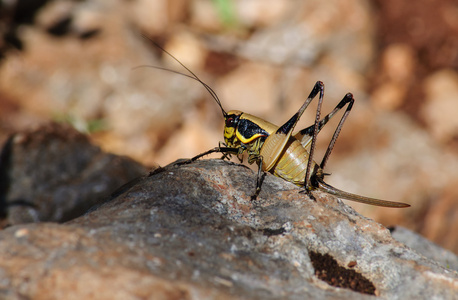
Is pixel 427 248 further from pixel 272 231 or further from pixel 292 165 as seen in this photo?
pixel 272 231

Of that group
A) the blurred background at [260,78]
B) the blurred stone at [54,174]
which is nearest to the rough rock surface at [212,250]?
the blurred stone at [54,174]

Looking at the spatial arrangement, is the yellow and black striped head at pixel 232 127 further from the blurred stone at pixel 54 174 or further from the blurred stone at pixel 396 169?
the blurred stone at pixel 396 169

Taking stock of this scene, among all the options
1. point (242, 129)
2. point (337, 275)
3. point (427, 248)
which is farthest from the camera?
point (242, 129)

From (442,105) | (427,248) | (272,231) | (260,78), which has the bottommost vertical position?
(272,231)

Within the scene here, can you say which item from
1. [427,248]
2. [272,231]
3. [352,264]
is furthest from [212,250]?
[427,248]

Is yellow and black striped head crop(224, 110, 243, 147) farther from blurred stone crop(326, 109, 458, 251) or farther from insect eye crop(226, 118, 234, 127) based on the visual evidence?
blurred stone crop(326, 109, 458, 251)

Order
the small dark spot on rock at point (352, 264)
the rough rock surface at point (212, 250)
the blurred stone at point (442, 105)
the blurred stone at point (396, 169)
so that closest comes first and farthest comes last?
the rough rock surface at point (212, 250) < the small dark spot on rock at point (352, 264) < the blurred stone at point (396, 169) < the blurred stone at point (442, 105)

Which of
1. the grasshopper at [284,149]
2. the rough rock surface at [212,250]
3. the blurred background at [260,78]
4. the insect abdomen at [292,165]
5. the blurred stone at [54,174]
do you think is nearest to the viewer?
the rough rock surface at [212,250]

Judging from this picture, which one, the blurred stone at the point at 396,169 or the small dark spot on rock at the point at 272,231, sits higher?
the blurred stone at the point at 396,169
